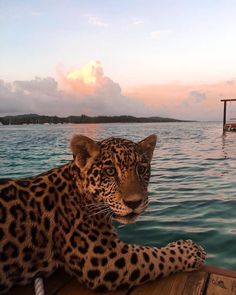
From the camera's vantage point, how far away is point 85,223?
3.39 metres

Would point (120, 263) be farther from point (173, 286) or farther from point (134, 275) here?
point (173, 286)

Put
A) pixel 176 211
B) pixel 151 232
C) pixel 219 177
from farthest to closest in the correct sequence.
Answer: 1. pixel 219 177
2. pixel 176 211
3. pixel 151 232

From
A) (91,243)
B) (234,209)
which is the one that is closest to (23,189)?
(91,243)

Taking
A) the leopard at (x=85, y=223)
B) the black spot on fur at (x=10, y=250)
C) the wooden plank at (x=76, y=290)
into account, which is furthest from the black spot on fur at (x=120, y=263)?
the black spot on fur at (x=10, y=250)

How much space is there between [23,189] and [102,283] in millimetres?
1148

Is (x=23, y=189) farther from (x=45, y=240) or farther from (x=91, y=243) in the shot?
(x=91, y=243)

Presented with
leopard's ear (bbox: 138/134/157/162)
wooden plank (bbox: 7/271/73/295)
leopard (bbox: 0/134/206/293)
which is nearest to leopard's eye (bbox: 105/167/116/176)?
leopard (bbox: 0/134/206/293)

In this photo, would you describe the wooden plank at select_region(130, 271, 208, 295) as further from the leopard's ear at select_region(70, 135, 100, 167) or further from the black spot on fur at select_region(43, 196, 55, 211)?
the leopard's ear at select_region(70, 135, 100, 167)

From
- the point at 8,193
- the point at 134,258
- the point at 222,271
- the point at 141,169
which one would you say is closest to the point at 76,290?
the point at 134,258

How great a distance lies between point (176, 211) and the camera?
8.85 metres

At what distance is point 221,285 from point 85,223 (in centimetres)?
140

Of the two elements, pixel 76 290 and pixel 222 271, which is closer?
pixel 76 290

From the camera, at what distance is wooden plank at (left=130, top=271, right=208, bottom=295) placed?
10.6 feet

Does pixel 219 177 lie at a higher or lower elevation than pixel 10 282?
lower
